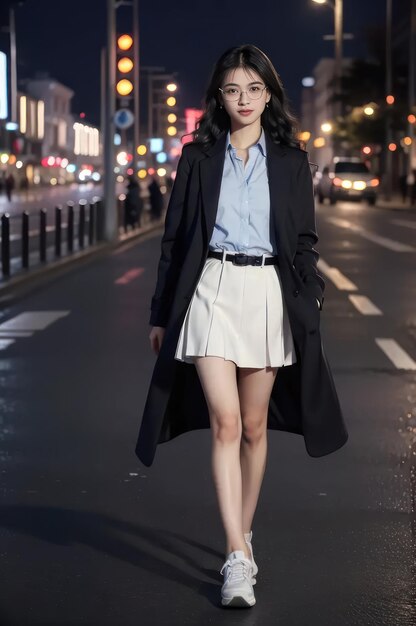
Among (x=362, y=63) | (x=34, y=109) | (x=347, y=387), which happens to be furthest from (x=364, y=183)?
(x=34, y=109)

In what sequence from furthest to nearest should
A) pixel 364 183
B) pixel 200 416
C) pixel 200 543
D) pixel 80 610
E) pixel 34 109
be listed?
1. pixel 34 109
2. pixel 364 183
3. pixel 200 543
4. pixel 200 416
5. pixel 80 610

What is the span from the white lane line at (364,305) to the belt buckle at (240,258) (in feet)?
35.6

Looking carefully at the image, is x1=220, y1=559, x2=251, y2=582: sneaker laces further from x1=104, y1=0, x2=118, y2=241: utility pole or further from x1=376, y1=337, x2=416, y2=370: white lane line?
x1=104, y1=0, x2=118, y2=241: utility pole

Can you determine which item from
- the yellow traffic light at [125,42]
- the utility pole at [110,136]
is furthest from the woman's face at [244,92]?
the utility pole at [110,136]

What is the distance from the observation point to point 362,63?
9212 cm

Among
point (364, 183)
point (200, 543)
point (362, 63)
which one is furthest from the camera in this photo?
point (362, 63)

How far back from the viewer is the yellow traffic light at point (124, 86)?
28.8 metres

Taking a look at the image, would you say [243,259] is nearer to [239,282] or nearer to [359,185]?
[239,282]

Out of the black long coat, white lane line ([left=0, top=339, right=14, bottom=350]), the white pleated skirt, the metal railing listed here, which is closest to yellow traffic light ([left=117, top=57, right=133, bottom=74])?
the metal railing

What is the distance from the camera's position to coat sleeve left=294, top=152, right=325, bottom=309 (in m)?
5.25

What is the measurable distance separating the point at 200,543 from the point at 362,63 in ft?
289

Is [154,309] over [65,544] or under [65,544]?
over

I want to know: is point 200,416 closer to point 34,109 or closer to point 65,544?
point 65,544

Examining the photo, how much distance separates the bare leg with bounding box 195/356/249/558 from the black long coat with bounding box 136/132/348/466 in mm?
175
